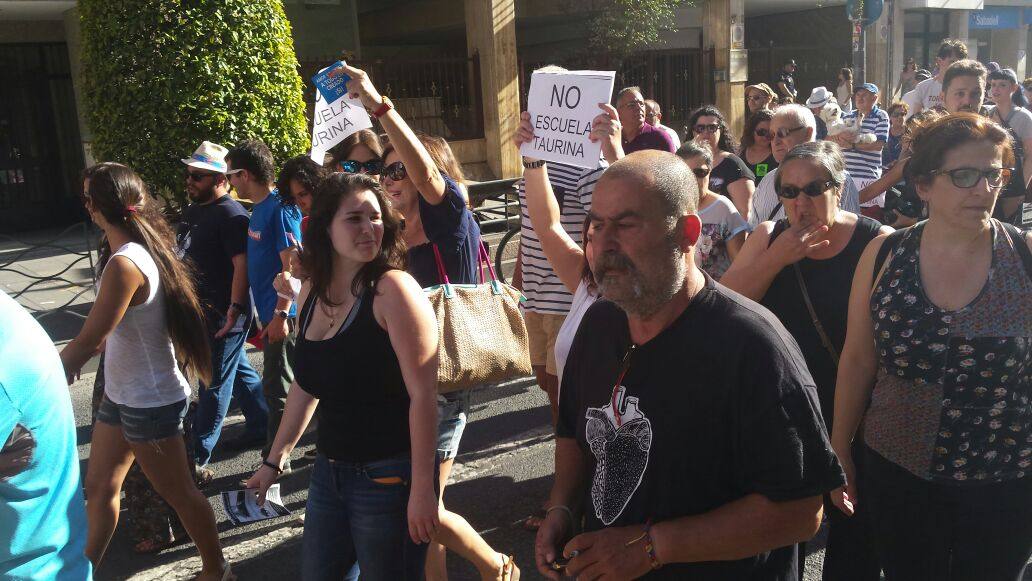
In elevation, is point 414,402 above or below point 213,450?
above

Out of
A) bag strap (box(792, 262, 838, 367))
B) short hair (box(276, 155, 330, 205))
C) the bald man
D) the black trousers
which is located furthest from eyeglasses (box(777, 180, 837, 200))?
short hair (box(276, 155, 330, 205))

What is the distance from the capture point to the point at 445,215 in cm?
363

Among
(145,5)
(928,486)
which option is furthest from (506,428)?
(145,5)

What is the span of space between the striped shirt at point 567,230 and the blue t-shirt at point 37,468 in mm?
2725

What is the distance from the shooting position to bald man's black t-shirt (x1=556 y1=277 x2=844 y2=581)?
184cm

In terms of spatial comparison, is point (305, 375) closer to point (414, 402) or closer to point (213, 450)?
point (414, 402)

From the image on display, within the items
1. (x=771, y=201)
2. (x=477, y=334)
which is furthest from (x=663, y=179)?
(x=771, y=201)

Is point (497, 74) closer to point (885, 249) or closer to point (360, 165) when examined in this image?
point (360, 165)

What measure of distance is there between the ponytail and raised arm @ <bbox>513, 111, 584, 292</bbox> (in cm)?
152

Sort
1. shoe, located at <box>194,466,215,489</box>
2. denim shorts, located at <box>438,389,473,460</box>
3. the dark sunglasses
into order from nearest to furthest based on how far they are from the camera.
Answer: denim shorts, located at <box>438,389,473,460</box>
the dark sunglasses
shoe, located at <box>194,466,215,489</box>

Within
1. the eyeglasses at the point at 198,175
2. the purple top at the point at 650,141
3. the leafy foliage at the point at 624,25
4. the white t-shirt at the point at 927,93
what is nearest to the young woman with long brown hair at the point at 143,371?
the eyeglasses at the point at 198,175

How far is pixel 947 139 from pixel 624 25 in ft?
47.2

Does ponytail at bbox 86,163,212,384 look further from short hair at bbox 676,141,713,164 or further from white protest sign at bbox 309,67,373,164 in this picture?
short hair at bbox 676,141,713,164

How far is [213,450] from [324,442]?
289cm
